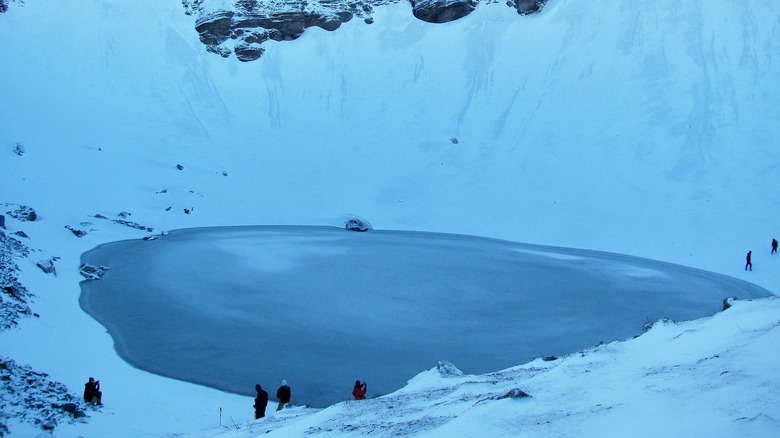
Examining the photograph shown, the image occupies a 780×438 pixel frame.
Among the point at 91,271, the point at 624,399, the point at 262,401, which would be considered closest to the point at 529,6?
the point at 91,271

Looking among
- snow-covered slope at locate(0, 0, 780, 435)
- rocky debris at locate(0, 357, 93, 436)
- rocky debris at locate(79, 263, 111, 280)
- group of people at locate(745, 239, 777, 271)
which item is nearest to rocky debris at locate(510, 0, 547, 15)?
snow-covered slope at locate(0, 0, 780, 435)

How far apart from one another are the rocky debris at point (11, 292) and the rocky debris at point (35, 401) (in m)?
3.59

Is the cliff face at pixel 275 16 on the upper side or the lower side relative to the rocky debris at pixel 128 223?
upper

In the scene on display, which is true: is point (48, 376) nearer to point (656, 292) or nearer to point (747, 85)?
point (656, 292)

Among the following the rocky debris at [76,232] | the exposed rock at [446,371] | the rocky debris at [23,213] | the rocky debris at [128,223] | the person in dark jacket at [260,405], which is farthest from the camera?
the rocky debris at [128,223]

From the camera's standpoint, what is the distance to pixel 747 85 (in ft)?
134

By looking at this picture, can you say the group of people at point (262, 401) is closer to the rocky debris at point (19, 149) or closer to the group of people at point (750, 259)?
the group of people at point (750, 259)

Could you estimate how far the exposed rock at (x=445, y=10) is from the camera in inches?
2346

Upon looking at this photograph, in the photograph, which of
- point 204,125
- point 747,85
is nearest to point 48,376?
point 204,125

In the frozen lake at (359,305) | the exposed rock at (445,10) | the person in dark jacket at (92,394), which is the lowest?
the person in dark jacket at (92,394)

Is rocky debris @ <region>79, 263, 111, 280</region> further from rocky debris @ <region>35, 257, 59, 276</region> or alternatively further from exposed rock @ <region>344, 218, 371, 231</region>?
exposed rock @ <region>344, 218, 371, 231</region>

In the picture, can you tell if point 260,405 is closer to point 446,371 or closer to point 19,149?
point 446,371

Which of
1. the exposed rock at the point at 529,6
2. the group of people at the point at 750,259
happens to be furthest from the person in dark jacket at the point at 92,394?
the exposed rock at the point at 529,6

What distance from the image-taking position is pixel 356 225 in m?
38.1
